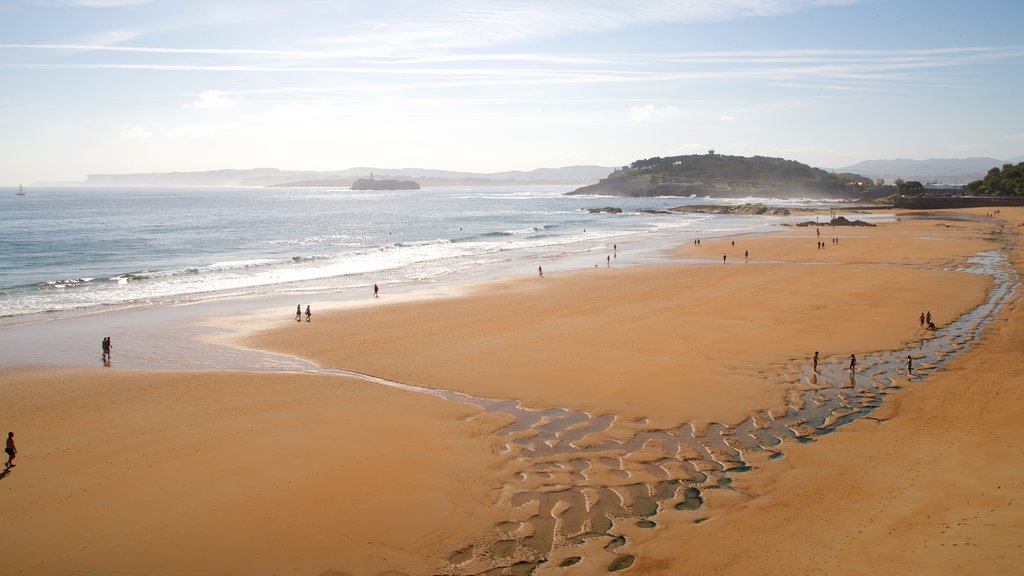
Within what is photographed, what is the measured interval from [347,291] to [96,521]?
26444 millimetres

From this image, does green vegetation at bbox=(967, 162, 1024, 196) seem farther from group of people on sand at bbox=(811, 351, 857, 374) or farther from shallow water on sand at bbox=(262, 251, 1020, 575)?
shallow water on sand at bbox=(262, 251, 1020, 575)

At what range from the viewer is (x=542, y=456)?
13914 millimetres

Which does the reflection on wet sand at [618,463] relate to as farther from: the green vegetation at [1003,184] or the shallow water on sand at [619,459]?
the green vegetation at [1003,184]

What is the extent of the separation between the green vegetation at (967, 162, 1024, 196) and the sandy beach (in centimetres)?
9961

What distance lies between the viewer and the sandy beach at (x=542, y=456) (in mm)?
10258

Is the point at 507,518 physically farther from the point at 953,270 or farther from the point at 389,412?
the point at 953,270

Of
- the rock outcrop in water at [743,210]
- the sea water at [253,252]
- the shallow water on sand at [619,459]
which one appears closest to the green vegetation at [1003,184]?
the rock outcrop in water at [743,210]

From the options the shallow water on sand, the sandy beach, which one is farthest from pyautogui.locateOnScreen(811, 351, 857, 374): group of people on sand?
the sandy beach

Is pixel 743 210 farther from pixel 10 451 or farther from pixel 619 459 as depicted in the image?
pixel 10 451

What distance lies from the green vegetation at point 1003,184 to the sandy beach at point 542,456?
327 feet

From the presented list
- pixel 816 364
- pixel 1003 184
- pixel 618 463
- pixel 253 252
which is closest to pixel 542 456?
pixel 618 463

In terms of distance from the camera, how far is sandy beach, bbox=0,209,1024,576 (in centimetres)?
1026

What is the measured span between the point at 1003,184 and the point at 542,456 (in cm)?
12538

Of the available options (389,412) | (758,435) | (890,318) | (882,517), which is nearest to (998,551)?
(882,517)
